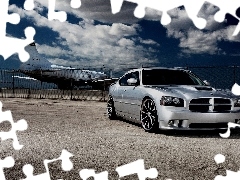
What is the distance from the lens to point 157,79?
333 inches

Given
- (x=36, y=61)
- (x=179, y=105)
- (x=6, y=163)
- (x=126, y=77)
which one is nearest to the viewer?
(x=6, y=163)

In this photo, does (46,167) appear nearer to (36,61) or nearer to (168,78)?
(168,78)

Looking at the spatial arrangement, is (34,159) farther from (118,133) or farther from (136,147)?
(118,133)

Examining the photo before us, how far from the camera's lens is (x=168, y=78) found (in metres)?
8.52

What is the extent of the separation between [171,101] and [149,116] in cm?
71

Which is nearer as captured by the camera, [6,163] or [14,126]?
[6,163]

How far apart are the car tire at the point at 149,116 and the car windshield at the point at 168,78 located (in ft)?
2.58

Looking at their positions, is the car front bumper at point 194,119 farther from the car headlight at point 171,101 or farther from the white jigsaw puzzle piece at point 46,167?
the white jigsaw puzzle piece at point 46,167

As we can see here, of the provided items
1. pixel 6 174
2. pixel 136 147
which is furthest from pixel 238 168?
pixel 6 174

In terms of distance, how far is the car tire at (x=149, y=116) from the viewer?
24.1 feet

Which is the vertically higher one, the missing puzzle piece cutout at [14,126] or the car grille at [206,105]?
the car grille at [206,105]

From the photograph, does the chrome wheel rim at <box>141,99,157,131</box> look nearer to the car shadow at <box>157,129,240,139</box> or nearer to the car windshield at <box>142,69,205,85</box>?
the car shadow at <box>157,129,240,139</box>

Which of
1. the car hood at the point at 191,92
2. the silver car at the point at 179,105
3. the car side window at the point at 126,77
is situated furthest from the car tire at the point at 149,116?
the car side window at the point at 126,77

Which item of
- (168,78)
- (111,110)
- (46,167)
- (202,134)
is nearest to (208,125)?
(202,134)
